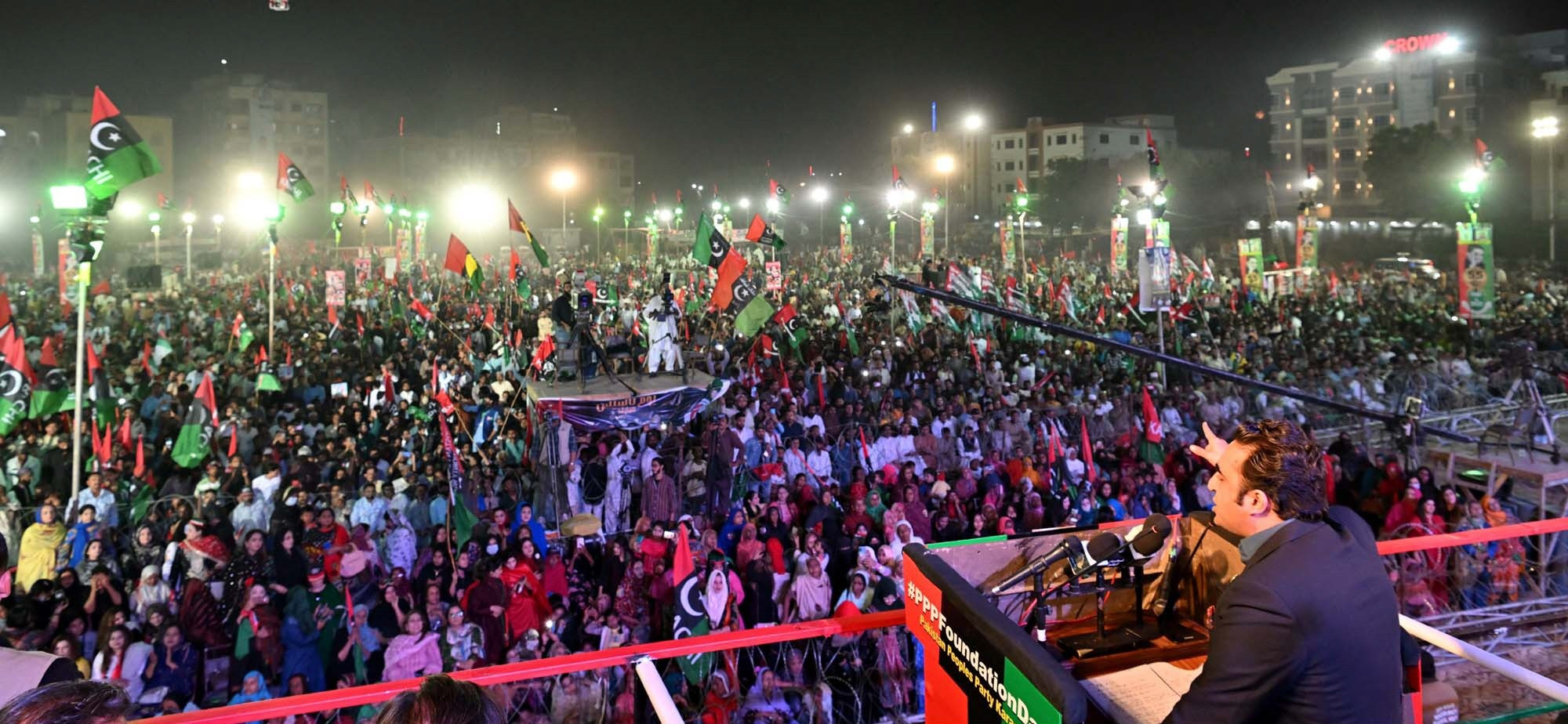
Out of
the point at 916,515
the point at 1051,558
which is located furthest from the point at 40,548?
the point at 1051,558

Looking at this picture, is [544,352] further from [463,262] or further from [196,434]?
[463,262]

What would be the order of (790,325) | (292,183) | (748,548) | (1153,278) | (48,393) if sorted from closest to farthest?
(748,548), (48,393), (1153,278), (790,325), (292,183)

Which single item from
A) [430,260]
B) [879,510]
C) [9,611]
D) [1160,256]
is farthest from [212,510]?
[430,260]

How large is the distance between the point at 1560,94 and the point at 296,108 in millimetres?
86116

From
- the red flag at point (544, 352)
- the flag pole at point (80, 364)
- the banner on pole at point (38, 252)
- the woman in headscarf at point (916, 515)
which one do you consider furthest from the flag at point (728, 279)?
the banner on pole at point (38, 252)

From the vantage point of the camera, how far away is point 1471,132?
6206 cm

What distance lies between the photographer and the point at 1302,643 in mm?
2219

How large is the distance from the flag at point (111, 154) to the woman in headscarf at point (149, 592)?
5.12m

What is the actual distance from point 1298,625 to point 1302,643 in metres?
0.04

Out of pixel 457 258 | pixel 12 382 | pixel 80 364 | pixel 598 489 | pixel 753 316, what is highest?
pixel 457 258

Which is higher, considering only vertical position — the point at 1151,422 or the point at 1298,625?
the point at 1298,625

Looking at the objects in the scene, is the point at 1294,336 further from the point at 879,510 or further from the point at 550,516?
the point at 550,516

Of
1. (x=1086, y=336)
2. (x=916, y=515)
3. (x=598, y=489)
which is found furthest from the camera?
(x=598, y=489)

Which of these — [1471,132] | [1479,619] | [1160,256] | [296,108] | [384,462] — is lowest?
[1479,619]
